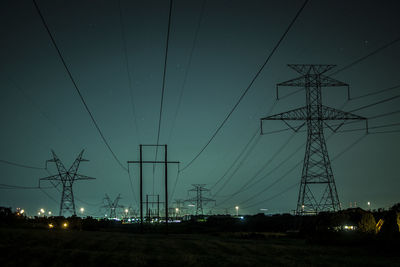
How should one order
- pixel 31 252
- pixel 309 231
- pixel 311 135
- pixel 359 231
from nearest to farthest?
pixel 31 252 → pixel 359 231 → pixel 309 231 → pixel 311 135

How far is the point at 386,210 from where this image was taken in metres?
32.9

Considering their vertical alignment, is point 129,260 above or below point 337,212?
below

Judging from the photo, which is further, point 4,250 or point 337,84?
point 337,84

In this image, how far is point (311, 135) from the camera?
38406 mm

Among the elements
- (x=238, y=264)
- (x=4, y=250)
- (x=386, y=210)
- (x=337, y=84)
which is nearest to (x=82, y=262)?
(x=4, y=250)

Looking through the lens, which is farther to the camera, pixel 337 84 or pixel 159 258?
pixel 337 84

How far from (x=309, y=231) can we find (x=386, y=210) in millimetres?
6528

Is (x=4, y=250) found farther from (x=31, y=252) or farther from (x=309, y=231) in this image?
(x=309, y=231)

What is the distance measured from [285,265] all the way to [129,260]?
7128mm

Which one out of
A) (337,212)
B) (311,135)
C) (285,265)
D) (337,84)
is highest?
(337,84)

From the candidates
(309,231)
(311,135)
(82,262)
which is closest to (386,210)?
(309,231)

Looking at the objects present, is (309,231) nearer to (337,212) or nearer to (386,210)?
(337,212)

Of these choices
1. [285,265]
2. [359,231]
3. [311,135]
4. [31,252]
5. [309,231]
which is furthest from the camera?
[311,135]

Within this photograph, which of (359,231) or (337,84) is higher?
(337,84)
